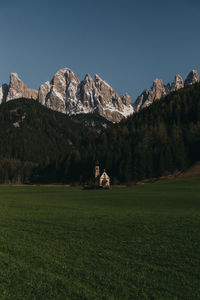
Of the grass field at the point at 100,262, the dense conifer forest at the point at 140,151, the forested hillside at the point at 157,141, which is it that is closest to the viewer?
the grass field at the point at 100,262

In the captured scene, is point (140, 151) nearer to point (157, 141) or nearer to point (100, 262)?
point (157, 141)

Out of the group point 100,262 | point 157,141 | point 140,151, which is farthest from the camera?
point 157,141

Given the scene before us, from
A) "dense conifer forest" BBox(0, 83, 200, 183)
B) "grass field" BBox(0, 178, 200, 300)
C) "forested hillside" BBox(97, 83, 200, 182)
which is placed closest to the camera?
"grass field" BBox(0, 178, 200, 300)

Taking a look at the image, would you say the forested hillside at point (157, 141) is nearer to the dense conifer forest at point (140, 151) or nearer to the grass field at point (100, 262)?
the dense conifer forest at point (140, 151)

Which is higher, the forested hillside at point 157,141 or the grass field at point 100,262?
the forested hillside at point 157,141

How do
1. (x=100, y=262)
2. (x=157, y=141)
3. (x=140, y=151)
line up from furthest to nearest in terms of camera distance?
1. (x=157, y=141)
2. (x=140, y=151)
3. (x=100, y=262)

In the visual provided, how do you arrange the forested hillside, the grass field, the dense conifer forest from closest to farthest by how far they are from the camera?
the grass field → the forested hillside → the dense conifer forest

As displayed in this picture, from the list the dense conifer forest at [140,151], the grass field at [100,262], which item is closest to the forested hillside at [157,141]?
the dense conifer forest at [140,151]

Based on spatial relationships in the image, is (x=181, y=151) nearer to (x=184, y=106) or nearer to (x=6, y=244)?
(x=184, y=106)

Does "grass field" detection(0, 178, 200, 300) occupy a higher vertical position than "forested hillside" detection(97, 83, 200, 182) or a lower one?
lower

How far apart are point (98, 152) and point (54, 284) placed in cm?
13066

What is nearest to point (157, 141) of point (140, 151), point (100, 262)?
point (140, 151)

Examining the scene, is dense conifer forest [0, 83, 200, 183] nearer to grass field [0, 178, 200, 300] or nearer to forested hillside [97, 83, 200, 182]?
forested hillside [97, 83, 200, 182]

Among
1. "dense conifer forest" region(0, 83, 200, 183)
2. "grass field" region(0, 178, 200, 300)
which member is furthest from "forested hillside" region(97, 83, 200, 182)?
"grass field" region(0, 178, 200, 300)
